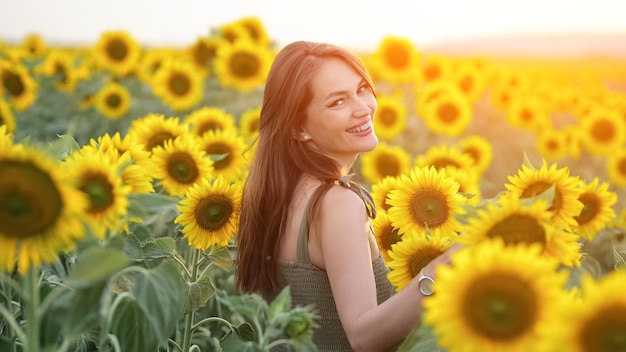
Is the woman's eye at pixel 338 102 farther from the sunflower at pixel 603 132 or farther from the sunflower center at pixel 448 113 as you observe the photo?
the sunflower center at pixel 448 113

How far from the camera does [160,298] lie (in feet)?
5.49

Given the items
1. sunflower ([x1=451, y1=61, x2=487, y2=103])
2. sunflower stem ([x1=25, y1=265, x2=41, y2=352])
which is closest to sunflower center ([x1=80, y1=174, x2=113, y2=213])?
sunflower stem ([x1=25, y1=265, x2=41, y2=352])

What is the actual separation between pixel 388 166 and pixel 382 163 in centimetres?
4

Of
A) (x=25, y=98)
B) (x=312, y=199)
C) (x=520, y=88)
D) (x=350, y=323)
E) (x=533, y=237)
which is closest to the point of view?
(x=533, y=237)

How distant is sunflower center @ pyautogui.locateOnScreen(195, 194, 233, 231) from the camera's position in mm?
2533

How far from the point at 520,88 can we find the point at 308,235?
6.82 m

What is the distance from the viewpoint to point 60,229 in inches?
57.9

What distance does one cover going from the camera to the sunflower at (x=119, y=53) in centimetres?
818

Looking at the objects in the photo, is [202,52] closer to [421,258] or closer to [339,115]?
[339,115]

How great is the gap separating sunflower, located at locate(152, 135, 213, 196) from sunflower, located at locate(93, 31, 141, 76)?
519 centimetres

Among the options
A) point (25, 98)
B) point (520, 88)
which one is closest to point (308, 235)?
point (25, 98)

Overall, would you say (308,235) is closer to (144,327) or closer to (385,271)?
(385,271)

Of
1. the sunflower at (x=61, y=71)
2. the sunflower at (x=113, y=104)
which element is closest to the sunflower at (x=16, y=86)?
the sunflower at (x=113, y=104)

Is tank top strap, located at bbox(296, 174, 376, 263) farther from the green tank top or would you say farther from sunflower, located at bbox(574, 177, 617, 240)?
sunflower, located at bbox(574, 177, 617, 240)
